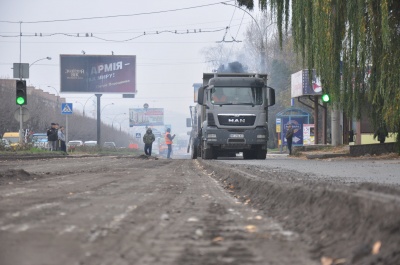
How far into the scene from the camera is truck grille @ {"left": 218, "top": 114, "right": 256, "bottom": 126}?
93.2 feet

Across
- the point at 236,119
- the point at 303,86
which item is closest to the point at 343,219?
the point at 236,119

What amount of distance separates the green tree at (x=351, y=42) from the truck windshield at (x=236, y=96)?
7048mm

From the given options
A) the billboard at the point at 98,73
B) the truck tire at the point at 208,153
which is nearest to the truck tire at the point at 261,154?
the truck tire at the point at 208,153

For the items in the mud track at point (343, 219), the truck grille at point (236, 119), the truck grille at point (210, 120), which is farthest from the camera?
the truck grille at point (210, 120)

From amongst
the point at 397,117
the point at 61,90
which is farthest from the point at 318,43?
the point at 61,90

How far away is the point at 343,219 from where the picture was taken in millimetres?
4992

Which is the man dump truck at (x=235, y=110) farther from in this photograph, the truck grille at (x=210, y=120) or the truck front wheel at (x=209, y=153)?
the truck front wheel at (x=209, y=153)

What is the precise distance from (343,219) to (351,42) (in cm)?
1512

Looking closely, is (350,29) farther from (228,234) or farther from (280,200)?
(228,234)

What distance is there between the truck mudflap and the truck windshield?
112cm

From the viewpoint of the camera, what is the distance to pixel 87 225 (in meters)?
5.07

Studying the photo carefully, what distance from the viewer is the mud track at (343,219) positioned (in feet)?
12.6

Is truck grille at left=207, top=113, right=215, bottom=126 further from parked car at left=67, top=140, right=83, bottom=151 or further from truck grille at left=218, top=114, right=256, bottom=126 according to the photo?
parked car at left=67, top=140, right=83, bottom=151

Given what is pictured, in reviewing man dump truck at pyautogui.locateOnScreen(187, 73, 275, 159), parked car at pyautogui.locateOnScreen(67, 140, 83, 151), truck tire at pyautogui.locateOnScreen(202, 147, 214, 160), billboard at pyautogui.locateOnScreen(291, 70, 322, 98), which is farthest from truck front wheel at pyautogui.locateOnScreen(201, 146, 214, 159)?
parked car at pyautogui.locateOnScreen(67, 140, 83, 151)
